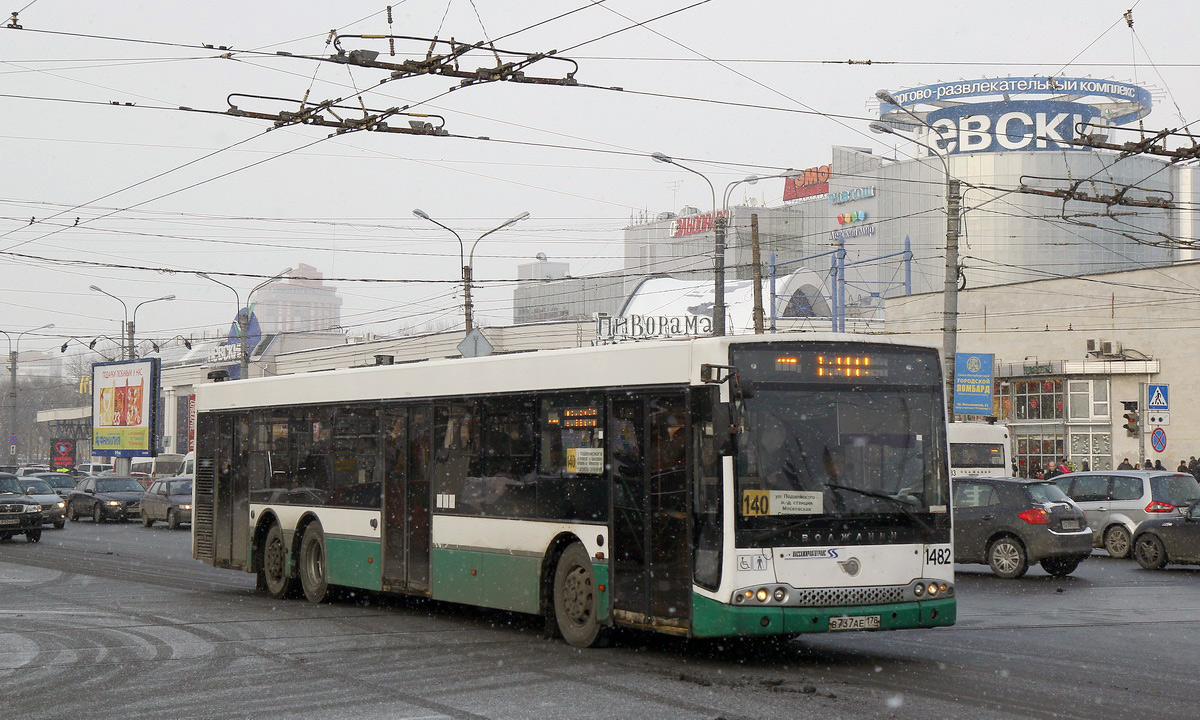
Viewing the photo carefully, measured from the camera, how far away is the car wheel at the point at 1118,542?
84.0ft

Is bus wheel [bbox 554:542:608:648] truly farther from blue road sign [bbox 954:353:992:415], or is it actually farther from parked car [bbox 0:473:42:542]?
blue road sign [bbox 954:353:992:415]

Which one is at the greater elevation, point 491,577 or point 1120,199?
point 1120,199

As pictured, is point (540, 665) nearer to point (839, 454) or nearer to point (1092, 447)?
point (839, 454)

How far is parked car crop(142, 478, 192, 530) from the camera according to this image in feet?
130

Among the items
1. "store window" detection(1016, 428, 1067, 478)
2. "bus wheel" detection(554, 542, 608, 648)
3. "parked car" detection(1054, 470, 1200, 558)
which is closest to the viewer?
"bus wheel" detection(554, 542, 608, 648)

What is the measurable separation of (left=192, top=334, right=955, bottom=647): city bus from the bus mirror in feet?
0.05

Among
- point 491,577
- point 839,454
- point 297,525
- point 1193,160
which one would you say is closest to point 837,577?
point 839,454

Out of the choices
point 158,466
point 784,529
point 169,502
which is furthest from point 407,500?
point 158,466

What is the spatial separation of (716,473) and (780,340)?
122 cm

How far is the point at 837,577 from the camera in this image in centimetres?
1104

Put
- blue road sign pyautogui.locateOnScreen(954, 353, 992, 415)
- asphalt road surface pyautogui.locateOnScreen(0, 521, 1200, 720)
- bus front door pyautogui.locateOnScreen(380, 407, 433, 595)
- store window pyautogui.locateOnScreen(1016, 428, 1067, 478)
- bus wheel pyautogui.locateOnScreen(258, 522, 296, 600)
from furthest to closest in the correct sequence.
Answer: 1. store window pyautogui.locateOnScreen(1016, 428, 1067, 478)
2. blue road sign pyautogui.locateOnScreen(954, 353, 992, 415)
3. bus wheel pyautogui.locateOnScreen(258, 522, 296, 600)
4. bus front door pyautogui.locateOnScreen(380, 407, 433, 595)
5. asphalt road surface pyautogui.locateOnScreen(0, 521, 1200, 720)

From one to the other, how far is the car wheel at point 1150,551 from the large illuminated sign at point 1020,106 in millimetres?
75837

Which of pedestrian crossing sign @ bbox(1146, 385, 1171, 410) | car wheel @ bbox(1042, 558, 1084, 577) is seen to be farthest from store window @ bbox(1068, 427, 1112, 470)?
car wheel @ bbox(1042, 558, 1084, 577)

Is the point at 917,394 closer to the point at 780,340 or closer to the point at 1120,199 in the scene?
the point at 780,340
